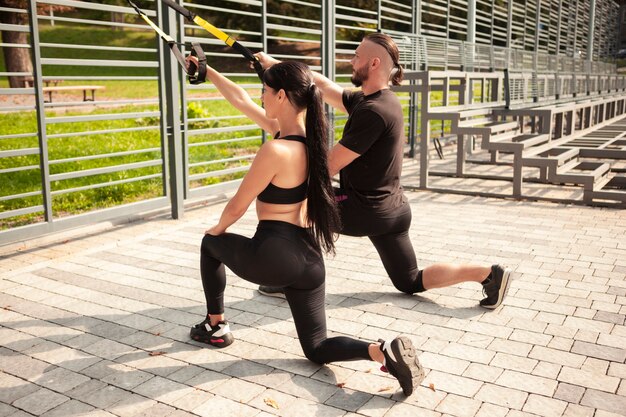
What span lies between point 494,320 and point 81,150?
816 cm

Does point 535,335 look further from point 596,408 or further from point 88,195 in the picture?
point 88,195

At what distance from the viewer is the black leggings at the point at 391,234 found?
4.22 metres

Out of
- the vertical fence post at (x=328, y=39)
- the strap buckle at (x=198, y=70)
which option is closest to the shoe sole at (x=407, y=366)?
the strap buckle at (x=198, y=70)

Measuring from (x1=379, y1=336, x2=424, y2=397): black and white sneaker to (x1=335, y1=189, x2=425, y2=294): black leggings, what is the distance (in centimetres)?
118

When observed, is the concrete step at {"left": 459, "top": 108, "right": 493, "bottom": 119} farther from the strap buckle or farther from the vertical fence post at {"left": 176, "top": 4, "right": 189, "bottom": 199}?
the strap buckle

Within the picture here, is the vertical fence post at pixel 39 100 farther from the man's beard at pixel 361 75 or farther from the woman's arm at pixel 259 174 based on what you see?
the woman's arm at pixel 259 174

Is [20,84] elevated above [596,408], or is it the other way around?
[20,84]

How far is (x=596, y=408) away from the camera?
3.10 metres

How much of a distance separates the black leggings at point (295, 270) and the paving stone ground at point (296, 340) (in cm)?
20

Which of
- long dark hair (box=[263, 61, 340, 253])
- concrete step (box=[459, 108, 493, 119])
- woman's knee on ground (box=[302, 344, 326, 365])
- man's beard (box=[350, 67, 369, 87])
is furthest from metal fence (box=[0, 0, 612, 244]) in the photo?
woman's knee on ground (box=[302, 344, 326, 365])

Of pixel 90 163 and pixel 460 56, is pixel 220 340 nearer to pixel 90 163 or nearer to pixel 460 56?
pixel 90 163

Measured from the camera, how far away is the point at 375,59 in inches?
164

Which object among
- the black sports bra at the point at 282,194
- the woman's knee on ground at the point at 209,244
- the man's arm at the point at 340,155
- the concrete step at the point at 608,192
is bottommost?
the concrete step at the point at 608,192

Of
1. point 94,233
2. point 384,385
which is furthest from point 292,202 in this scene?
point 94,233
